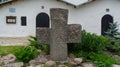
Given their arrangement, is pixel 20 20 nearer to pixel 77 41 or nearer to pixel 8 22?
pixel 8 22

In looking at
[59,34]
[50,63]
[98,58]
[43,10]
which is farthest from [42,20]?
[50,63]

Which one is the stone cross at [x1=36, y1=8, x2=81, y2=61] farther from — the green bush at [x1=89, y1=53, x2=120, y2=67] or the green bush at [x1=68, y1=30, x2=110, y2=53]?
the green bush at [x1=89, y1=53, x2=120, y2=67]

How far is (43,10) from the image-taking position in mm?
26531

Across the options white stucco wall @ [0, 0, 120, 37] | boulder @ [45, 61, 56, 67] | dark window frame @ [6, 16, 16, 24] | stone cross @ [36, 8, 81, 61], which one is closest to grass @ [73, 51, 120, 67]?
stone cross @ [36, 8, 81, 61]

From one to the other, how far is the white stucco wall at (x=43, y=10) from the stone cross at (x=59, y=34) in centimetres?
1383

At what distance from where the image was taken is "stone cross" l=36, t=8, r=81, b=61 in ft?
41.1

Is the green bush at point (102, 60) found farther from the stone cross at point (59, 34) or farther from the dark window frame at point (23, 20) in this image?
the dark window frame at point (23, 20)

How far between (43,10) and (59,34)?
1409 cm

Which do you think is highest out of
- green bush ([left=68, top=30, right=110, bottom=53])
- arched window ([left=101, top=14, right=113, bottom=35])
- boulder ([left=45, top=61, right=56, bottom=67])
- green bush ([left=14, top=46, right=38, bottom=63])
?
arched window ([left=101, top=14, right=113, bottom=35])

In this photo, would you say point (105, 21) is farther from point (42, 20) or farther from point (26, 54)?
point (26, 54)

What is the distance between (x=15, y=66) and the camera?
39.9ft

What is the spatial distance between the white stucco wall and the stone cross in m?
13.8

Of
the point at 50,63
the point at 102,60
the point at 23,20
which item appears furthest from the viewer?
the point at 23,20

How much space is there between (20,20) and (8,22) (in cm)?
92
